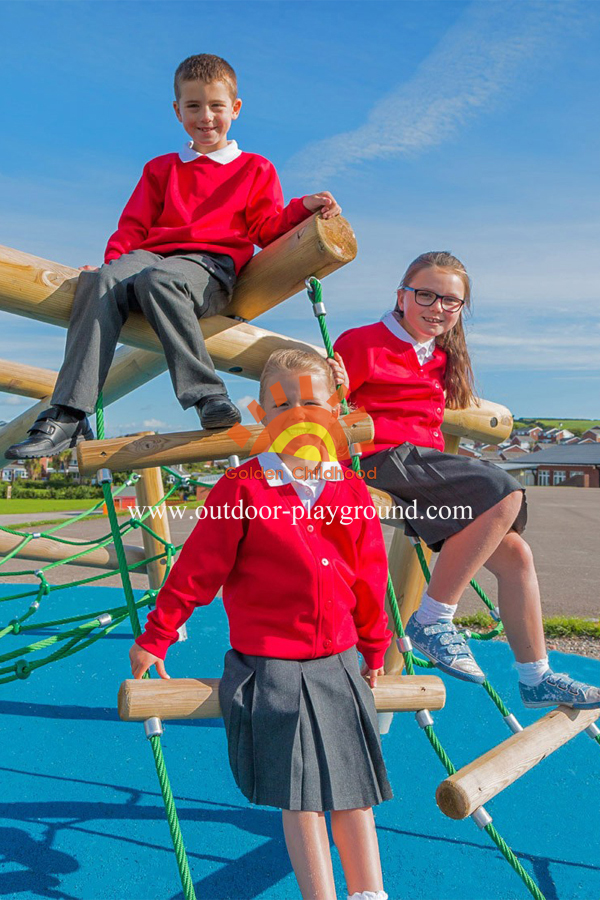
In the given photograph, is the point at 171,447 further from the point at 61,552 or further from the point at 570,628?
the point at 570,628

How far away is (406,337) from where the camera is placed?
283 cm

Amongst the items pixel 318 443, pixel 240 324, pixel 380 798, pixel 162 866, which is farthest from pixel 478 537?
pixel 162 866

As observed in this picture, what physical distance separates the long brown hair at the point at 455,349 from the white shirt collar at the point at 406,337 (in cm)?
10

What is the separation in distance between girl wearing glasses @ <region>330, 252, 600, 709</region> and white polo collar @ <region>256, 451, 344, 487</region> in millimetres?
574

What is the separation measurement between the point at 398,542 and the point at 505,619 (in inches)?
41.3

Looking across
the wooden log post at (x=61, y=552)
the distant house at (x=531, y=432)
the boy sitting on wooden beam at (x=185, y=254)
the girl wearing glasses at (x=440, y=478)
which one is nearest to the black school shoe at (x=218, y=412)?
the boy sitting on wooden beam at (x=185, y=254)

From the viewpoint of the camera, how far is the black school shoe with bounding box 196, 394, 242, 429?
2.31 metres

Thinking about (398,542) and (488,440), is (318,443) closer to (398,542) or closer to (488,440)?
(398,542)

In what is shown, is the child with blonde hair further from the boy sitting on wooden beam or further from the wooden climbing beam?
the boy sitting on wooden beam

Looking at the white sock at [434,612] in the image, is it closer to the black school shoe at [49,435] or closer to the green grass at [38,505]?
the black school shoe at [49,435]

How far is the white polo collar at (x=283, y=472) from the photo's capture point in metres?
1.96

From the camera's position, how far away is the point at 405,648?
2.45 meters

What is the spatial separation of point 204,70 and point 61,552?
3.72 meters

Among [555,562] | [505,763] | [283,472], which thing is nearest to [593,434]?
Answer: [555,562]
